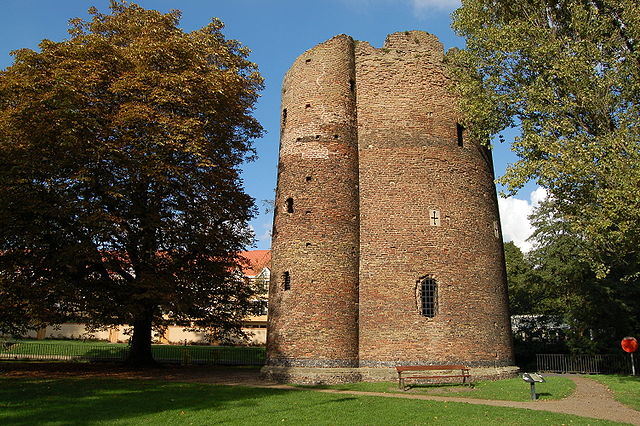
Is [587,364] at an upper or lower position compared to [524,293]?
lower

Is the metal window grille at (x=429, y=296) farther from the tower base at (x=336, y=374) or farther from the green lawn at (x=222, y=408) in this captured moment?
the green lawn at (x=222, y=408)

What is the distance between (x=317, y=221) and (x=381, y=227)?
235cm

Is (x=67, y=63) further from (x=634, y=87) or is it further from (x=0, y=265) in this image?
(x=634, y=87)

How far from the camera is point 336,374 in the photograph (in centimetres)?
1745

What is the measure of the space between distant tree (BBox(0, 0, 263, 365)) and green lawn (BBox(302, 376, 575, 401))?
7483 mm

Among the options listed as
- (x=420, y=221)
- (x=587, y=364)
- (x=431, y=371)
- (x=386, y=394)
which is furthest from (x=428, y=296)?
(x=587, y=364)

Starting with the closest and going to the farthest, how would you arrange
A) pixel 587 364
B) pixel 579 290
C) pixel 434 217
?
pixel 434 217, pixel 587 364, pixel 579 290

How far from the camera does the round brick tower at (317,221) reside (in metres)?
18.0

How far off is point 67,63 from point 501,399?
17.2 m

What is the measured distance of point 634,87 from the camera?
16.2 metres

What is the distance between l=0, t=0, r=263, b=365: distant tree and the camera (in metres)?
17.3

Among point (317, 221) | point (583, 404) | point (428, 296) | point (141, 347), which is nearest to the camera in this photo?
point (583, 404)

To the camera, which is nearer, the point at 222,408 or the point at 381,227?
the point at 222,408

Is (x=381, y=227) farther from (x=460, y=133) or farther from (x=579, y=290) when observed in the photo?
(x=579, y=290)
